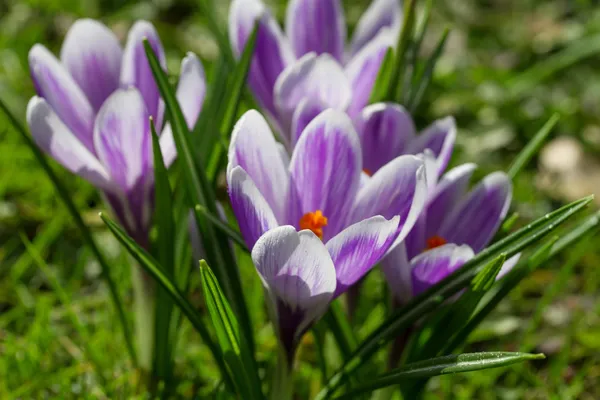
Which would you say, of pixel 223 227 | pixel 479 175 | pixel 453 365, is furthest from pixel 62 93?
pixel 479 175

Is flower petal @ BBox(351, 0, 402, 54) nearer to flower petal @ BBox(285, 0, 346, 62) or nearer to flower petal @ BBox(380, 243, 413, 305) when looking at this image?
flower petal @ BBox(285, 0, 346, 62)

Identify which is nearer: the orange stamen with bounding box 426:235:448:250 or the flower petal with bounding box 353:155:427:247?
the flower petal with bounding box 353:155:427:247

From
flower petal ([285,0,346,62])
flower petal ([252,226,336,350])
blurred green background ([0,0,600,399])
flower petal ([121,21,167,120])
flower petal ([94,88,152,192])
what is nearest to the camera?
flower petal ([252,226,336,350])

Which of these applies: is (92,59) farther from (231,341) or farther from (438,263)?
(438,263)

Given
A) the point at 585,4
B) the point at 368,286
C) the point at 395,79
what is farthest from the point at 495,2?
the point at 395,79

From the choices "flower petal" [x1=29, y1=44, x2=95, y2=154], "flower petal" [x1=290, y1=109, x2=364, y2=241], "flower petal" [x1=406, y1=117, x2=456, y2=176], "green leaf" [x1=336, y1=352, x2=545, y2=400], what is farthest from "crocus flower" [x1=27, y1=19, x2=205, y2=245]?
"green leaf" [x1=336, y1=352, x2=545, y2=400]

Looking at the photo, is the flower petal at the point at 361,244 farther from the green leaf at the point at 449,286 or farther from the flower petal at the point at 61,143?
the flower petal at the point at 61,143
